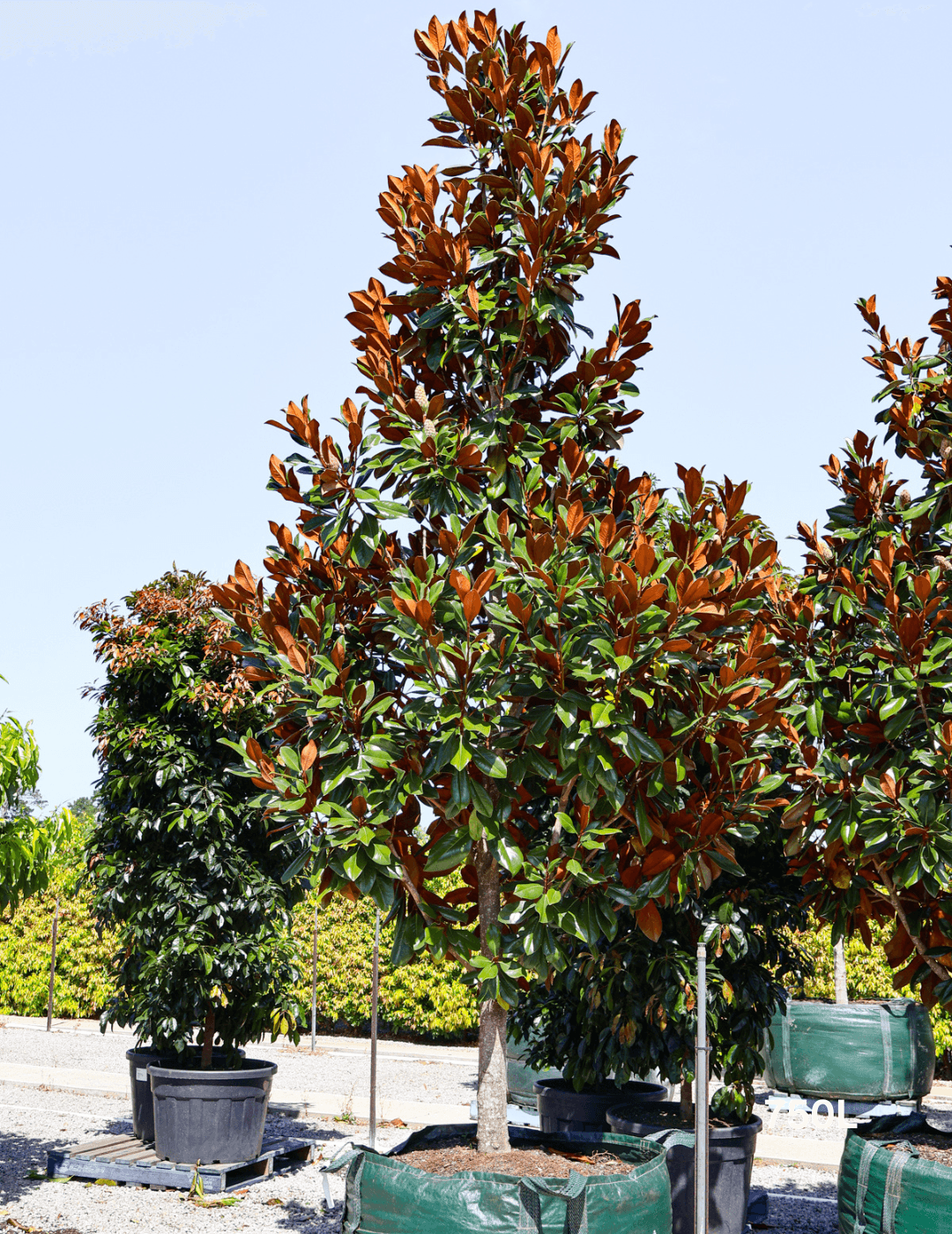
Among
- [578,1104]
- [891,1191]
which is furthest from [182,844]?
[891,1191]

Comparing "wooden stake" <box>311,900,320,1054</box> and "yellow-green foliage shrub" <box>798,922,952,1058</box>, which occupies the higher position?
"yellow-green foliage shrub" <box>798,922,952,1058</box>

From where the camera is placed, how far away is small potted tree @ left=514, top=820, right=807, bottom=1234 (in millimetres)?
5426

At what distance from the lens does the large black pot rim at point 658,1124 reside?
5543mm

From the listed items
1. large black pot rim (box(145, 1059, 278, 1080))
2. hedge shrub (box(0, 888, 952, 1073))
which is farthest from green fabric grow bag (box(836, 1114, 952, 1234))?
hedge shrub (box(0, 888, 952, 1073))

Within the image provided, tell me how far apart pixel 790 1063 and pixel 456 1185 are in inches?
248

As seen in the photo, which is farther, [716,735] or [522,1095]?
[522,1095]

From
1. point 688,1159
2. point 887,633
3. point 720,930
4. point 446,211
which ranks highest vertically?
point 446,211

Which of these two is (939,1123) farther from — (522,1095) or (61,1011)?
(61,1011)

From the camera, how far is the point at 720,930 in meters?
5.42

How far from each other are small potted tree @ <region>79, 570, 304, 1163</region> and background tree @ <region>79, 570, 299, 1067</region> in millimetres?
11

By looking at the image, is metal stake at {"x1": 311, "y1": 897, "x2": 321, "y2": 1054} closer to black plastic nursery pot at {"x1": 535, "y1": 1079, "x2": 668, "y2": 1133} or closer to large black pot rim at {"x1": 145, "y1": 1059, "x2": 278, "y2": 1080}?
large black pot rim at {"x1": 145, "y1": 1059, "x2": 278, "y2": 1080}

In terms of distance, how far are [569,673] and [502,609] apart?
325 millimetres

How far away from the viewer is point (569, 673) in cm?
381

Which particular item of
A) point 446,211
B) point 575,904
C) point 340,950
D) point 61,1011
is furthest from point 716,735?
point 61,1011
